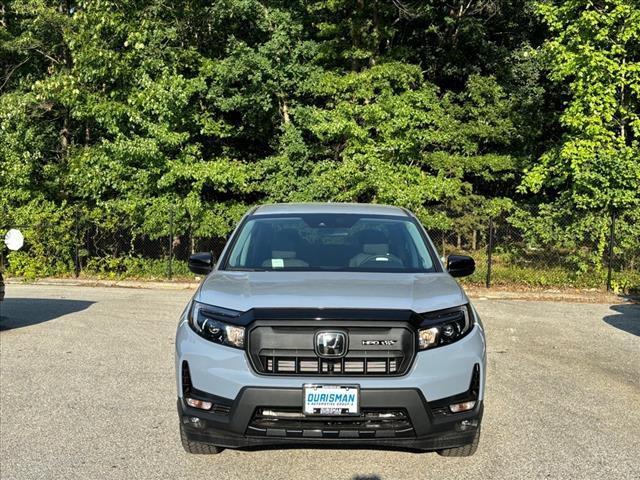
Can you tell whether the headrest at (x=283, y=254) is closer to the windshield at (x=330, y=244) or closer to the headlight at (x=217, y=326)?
the windshield at (x=330, y=244)

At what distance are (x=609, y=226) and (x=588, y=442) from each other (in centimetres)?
1212

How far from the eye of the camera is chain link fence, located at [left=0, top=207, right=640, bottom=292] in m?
15.9

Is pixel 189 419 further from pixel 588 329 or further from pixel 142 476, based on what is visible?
pixel 588 329

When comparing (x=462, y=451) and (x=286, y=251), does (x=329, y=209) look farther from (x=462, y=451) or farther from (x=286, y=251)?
(x=462, y=451)

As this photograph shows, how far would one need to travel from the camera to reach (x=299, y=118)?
69.4 feet

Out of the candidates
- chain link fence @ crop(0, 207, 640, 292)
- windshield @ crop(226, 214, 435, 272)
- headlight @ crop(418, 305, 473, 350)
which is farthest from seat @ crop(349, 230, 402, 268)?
chain link fence @ crop(0, 207, 640, 292)

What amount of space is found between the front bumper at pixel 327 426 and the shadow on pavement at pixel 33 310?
279 inches

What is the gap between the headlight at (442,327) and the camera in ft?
13.2

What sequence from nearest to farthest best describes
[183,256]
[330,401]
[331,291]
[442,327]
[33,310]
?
[330,401] < [442,327] < [331,291] < [33,310] < [183,256]

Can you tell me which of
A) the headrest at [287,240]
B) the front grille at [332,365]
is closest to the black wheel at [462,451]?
the front grille at [332,365]

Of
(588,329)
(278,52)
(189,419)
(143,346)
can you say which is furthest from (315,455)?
(278,52)

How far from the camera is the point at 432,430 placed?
3.91 m

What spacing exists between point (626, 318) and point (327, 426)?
965cm

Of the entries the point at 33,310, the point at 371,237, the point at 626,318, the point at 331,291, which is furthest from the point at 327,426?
the point at 626,318
